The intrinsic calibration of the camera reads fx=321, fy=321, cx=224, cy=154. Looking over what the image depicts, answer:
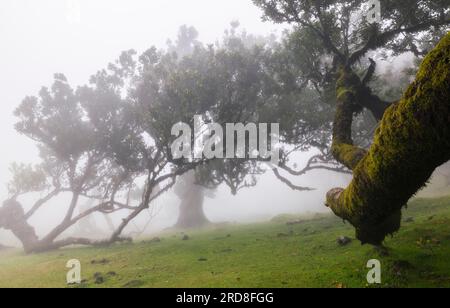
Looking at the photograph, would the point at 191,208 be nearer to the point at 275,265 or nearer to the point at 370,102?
the point at 275,265

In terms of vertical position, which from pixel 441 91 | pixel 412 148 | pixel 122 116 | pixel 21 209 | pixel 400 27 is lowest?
pixel 21 209

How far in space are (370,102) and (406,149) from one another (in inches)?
317

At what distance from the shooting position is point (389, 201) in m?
5.79

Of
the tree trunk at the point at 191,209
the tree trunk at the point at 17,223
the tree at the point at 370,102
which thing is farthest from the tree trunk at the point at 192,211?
the tree at the point at 370,102

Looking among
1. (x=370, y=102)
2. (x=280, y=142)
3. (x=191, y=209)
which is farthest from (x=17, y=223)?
(x=370, y=102)

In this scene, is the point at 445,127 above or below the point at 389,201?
above

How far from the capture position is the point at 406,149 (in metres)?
4.70

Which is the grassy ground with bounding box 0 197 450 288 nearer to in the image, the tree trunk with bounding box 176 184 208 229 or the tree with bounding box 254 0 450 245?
the tree with bounding box 254 0 450 245

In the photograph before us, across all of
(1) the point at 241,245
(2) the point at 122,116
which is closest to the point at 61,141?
(2) the point at 122,116

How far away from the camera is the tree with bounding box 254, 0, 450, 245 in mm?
4672

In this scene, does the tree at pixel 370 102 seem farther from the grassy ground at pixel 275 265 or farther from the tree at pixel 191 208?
the tree at pixel 191 208
